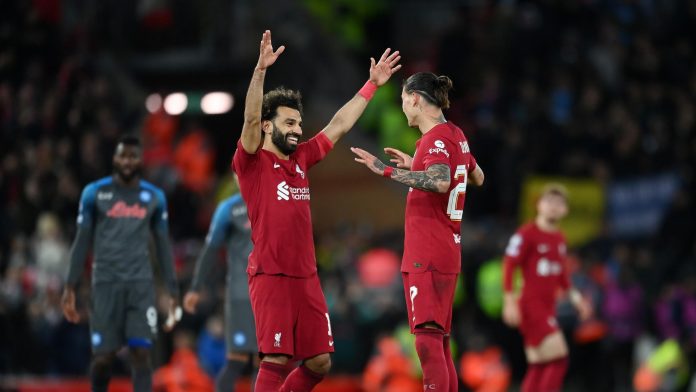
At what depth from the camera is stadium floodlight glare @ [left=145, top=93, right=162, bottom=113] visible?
26242 millimetres

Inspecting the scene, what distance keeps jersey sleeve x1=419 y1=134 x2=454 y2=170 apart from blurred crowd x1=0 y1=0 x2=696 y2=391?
794 centimetres

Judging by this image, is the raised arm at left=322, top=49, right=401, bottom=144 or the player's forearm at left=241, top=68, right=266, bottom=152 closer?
the player's forearm at left=241, top=68, right=266, bottom=152

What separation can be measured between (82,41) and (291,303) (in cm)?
1629

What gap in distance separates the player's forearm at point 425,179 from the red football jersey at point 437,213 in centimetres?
18

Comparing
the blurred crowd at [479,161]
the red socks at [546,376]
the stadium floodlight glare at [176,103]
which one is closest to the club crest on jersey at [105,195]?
the red socks at [546,376]

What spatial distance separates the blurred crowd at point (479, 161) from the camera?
18750mm

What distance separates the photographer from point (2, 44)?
23.9 m

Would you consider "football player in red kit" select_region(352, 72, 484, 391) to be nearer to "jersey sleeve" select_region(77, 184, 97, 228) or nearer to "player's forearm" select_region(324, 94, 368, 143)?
"player's forearm" select_region(324, 94, 368, 143)

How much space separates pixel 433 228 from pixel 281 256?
1287 millimetres

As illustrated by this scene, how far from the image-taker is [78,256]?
12.4m

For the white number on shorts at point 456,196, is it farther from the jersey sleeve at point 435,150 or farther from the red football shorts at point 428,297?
the red football shorts at point 428,297

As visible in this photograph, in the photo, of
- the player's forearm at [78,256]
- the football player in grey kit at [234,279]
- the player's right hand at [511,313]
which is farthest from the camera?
the player's right hand at [511,313]

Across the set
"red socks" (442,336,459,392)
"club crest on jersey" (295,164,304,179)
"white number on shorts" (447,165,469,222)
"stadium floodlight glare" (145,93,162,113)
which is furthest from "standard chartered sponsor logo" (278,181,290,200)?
"stadium floodlight glare" (145,93,162,113)

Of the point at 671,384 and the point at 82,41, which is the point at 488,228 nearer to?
the point at 671,384
